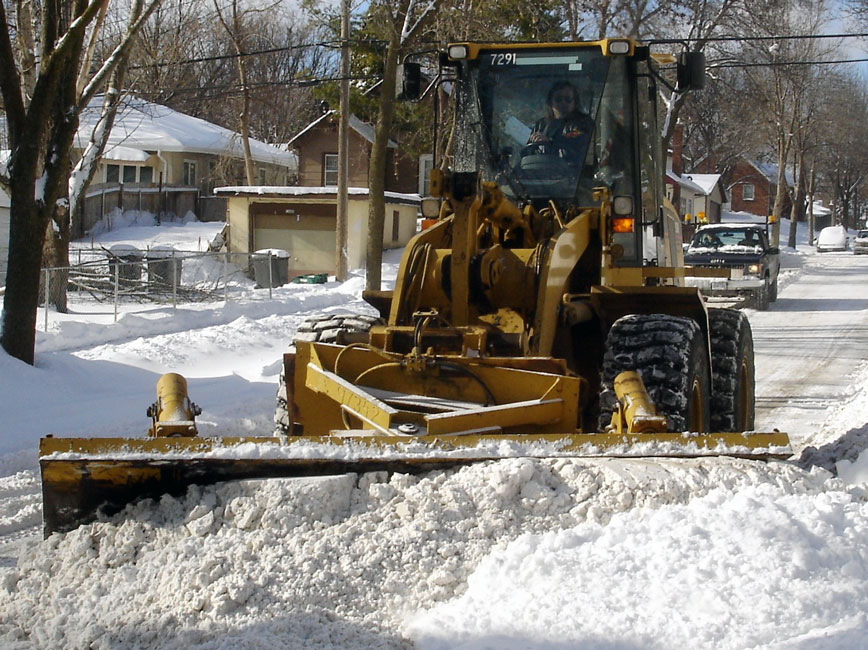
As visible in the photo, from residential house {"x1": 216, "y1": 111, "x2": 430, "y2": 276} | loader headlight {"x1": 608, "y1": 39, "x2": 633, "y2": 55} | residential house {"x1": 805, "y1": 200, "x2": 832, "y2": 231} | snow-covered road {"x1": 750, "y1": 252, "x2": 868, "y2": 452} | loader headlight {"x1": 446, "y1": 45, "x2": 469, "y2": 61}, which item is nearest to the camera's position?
loader headlight {"x1": 608, "y1": 39, "x2": 633, "y2": 55}

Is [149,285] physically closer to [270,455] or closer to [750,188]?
[270,455]

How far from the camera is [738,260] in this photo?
22.1 metres

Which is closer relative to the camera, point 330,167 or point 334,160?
point 334,160

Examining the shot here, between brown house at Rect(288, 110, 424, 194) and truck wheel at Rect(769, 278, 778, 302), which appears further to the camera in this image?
brown house at Rect(288, 110, 424, 194)

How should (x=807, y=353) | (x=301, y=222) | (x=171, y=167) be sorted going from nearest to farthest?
(x=807, y=353), (x=301, y=222), (x=171, y=167)

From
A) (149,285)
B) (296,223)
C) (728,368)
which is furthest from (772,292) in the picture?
(728,368)

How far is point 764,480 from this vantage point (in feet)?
16.1

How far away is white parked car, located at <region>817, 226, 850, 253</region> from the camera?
51.3 metres

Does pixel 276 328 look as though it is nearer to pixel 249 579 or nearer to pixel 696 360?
pixel 696 360

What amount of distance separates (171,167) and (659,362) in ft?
137

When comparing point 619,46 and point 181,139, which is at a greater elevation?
point 181,139

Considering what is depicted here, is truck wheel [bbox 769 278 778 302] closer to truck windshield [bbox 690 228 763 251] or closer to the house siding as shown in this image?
truck windshield [bbox 690 228 763 251]

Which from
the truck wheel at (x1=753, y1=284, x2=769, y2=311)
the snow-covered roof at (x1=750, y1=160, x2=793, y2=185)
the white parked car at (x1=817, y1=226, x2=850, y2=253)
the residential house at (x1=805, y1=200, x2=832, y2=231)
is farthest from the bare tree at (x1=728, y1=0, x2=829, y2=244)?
the residential house at (x1=805, y1=200, x2=832, y2=231)

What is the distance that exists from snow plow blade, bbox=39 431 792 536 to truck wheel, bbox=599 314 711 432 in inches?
37.5
